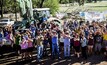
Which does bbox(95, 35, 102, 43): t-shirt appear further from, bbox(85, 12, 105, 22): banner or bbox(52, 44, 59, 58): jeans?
Answer: bbox(85, 12, 105, 22): banner

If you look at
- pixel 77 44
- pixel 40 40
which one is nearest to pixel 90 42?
pixel 77 44

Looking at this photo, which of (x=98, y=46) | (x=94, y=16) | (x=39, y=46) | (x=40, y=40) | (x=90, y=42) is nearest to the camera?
(x=40, y=40)

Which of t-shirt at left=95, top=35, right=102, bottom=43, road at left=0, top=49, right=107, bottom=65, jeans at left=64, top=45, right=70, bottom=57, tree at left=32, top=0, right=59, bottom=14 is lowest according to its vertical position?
road at left=0, top=49, right=107, bottom=65

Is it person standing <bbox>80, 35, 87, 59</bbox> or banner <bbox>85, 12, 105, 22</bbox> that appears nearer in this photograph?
person standing <bbox>80, 35, 87, 59</bbox>

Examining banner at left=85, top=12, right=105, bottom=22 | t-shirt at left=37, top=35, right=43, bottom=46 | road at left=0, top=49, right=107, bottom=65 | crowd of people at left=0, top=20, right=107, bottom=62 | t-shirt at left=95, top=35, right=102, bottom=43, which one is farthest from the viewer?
banner at left=85, top=12, right=105, bottom=22

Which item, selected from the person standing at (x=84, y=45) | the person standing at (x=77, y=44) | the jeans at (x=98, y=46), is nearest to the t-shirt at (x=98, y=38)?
the jeans at (x=98, y=46)

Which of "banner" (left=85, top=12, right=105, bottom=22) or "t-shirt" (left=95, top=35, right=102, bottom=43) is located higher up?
"banner" (left=85, top=12, right=105, bottom=22)

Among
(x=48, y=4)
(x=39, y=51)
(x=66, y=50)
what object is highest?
(x=48, y=4)

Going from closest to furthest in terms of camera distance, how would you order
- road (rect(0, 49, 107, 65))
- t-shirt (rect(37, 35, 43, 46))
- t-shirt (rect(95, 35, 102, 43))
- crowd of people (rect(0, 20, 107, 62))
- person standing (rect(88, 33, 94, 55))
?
t-shirt (rect(37, 35, 43, 46))
road (rect(0, 49, 107, 65))
crowd of people (rect(0, 20, 107, 62))
person standing (rect(88, 33, 94, 55))
t-shirt (rect(95, 35, 102, 43))

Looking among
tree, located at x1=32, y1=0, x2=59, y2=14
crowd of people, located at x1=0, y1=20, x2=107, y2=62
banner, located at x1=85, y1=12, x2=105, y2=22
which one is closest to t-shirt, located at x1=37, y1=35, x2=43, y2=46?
crowd of people, located at x1=0, y1=20, x2=107, y2=62

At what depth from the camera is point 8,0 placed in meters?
Result: 41.6

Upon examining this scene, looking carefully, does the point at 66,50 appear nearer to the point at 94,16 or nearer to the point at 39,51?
the point at 39,51

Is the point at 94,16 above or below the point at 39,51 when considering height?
above

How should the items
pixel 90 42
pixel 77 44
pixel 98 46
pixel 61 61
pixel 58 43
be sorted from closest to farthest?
pixel 61 61, pixel 77 44, pixel 90 42, pixel 98 46, pixel 58 43
